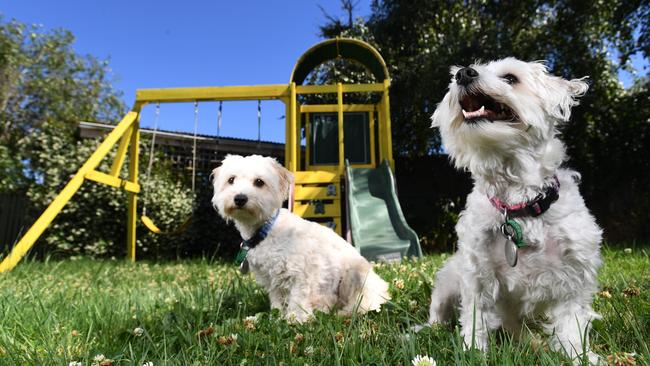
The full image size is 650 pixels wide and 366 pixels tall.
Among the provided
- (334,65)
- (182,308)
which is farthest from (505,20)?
(182,308)

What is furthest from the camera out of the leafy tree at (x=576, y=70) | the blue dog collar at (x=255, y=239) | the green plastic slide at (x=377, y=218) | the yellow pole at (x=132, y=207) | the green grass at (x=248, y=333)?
the leafy tree at (x=576, y=70)

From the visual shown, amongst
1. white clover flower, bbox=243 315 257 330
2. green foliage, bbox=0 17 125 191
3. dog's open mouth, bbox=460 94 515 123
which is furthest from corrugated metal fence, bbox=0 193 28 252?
dog's open mouth, bbox=460 94 515 123

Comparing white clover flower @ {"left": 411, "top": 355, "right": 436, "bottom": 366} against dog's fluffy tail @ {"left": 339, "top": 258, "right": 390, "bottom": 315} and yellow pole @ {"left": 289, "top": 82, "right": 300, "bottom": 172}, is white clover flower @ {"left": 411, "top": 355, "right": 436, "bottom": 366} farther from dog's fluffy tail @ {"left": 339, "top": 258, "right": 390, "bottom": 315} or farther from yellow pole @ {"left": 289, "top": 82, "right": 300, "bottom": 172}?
yellow pole @ {"left": 289, "top": 82, "right": 300, "bottom": 172}

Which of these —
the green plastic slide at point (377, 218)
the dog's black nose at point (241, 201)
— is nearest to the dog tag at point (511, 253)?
the dog's black nose at point (241, 201)

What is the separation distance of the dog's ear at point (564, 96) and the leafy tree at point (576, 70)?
8.86 metres

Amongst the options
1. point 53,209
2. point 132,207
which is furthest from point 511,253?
point 132,207

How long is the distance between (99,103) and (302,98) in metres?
18.7

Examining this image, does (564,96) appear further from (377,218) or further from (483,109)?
(377,218)

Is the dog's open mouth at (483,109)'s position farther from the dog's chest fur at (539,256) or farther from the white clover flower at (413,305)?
the white clover flower at (413,305)

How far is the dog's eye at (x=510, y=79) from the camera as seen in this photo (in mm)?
2102

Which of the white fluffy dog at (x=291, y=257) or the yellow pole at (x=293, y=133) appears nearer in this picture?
the white fluffy dog at (x=291, y=257)

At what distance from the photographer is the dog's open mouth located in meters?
2.03

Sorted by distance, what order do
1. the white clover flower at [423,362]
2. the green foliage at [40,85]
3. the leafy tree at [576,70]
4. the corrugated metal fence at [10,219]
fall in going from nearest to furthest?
the white clover flower at [423,362], the leafy tree at [576,70], the corrugated metal fence at [10,219], the green foliage at [40,85]

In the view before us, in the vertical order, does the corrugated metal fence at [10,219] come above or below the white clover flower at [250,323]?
above
